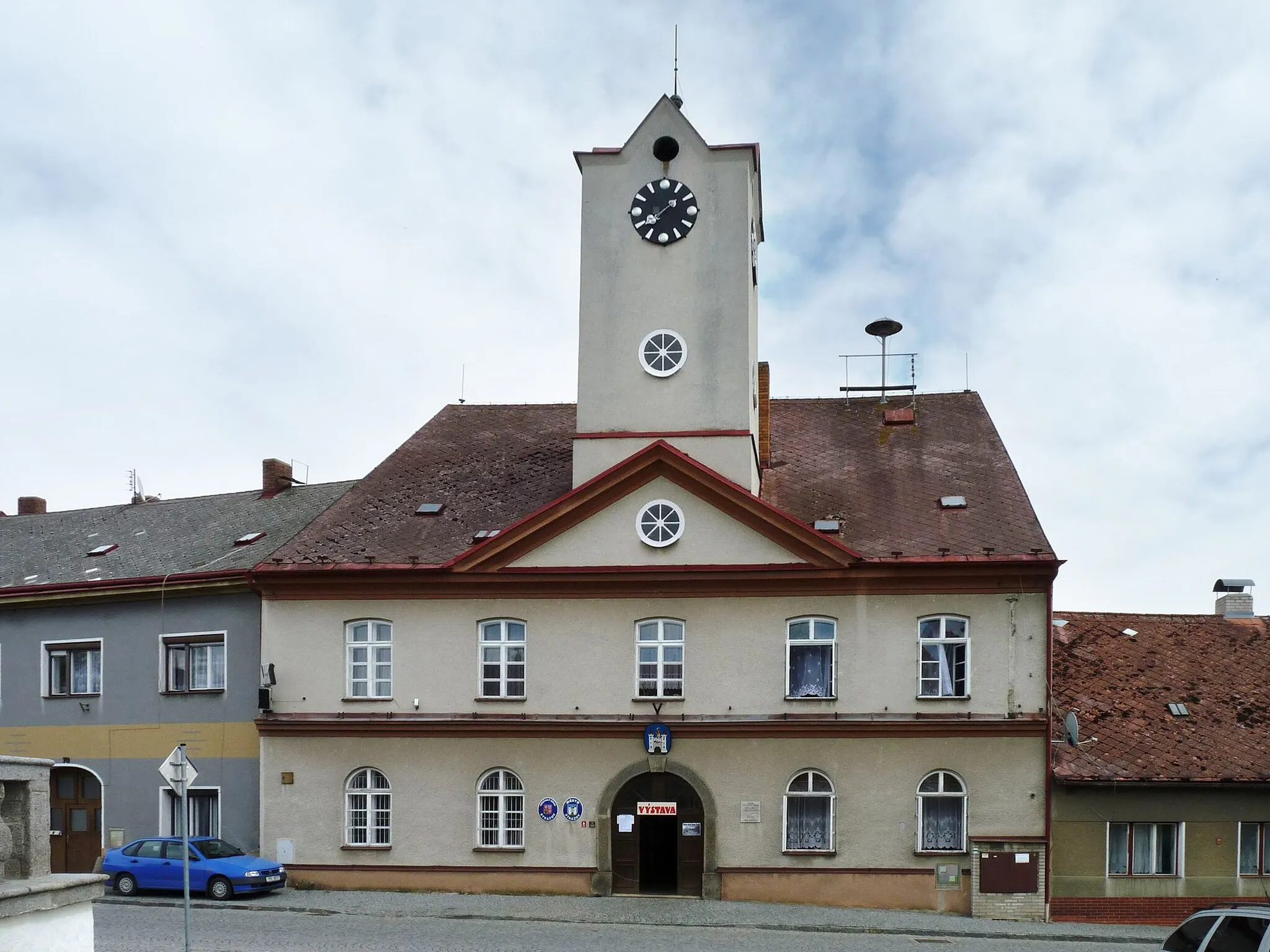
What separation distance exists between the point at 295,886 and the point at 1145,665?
61.6 feet

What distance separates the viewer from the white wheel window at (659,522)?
25531 mm

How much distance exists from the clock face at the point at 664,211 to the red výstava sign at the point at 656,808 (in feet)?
38.4

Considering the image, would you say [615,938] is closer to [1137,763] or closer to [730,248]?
[1137,763]

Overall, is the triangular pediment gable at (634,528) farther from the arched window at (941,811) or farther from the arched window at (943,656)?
the arched window at (941,811)

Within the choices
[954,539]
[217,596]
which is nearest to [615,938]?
[954,539]

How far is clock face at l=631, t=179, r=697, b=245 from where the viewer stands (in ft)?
88.1

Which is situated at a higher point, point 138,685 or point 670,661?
point 670,661

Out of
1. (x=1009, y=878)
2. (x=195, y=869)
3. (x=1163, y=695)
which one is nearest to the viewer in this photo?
(x=195, y=869)

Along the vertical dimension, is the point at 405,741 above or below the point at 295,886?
above

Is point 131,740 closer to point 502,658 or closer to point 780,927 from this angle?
point 502,658

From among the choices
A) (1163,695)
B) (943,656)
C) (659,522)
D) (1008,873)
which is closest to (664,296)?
(659,522)

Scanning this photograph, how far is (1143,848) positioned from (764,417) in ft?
40.9

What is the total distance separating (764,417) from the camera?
99.0ft

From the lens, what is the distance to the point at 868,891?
959 inches
